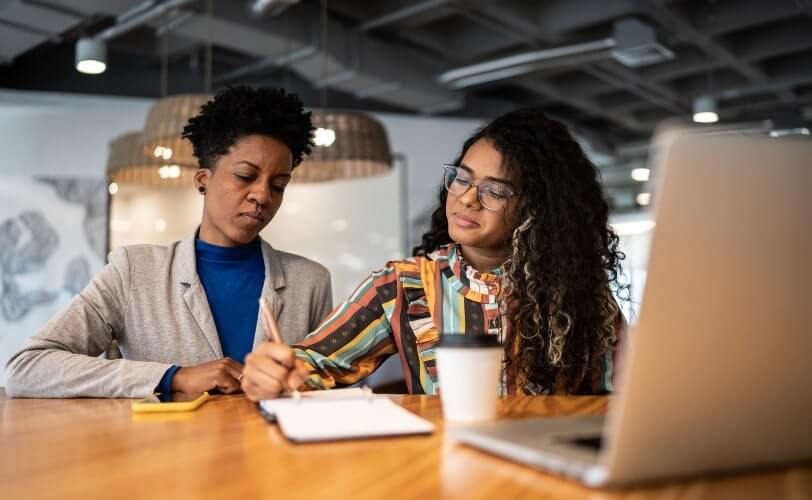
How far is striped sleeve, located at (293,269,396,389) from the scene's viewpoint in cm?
162

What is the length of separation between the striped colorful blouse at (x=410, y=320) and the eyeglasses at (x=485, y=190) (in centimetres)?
15

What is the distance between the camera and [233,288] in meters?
2.21

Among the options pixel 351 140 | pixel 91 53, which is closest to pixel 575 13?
pixel 351 140

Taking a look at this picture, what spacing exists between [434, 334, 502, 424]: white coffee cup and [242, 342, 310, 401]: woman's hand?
26 cm

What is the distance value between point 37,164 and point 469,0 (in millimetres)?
3287

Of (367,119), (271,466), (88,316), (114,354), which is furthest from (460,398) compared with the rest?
(367,119)

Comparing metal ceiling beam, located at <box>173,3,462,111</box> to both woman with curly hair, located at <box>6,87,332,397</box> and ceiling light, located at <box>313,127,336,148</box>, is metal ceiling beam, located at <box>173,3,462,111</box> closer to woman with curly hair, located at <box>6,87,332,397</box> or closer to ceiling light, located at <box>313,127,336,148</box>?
ceiling light, located at <box>313,127,336,148</box>

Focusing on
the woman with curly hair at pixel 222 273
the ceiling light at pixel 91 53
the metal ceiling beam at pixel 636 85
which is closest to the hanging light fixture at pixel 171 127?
the woman with curly hair at pixel 222 273

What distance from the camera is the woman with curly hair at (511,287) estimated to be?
5.29 feet

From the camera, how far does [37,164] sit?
5723 mm

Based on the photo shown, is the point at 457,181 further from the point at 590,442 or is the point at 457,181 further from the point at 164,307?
the point at 590,442

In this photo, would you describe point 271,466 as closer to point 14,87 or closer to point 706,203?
point 706,203

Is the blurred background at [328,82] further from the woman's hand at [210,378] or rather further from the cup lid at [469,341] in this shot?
the cup lid at [469,341]

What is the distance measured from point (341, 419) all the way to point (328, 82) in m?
5.04
